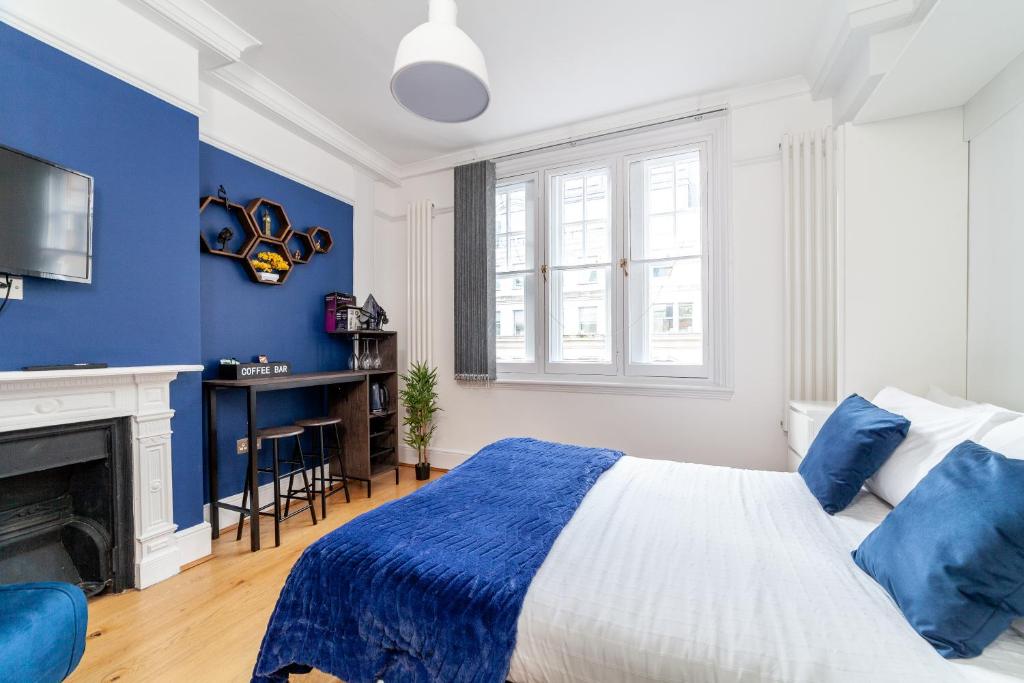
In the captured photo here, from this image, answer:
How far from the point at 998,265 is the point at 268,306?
4038 mm

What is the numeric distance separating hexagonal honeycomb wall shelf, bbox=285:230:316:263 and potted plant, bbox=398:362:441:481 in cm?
130

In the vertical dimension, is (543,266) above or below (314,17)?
below

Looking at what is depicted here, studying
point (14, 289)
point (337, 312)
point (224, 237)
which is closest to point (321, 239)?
point (337, 312)

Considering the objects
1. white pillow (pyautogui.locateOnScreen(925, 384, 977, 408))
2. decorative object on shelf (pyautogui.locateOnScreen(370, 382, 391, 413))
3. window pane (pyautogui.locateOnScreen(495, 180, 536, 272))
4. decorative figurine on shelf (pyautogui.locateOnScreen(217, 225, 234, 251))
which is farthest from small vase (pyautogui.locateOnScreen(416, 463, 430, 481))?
white pillow (pyautogui.locateOnScreen(925, 384, 977, 408))

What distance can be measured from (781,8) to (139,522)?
4.18 m

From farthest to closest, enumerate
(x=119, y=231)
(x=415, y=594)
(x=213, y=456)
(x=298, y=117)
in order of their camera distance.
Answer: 1. (x=298, y=117)
2. (x=213, y=456)
3. (x=119, y=231)
4. (x=415, y=594)

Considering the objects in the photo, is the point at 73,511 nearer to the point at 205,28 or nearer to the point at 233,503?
the point at 233,503

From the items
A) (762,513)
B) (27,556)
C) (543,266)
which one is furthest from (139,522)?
(543,266)

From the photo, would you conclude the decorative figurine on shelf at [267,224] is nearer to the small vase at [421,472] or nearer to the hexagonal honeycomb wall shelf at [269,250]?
the hexagonal honeycomb wall shelf at [269,250]

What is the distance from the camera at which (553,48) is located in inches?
101

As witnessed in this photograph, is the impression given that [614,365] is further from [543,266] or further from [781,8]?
[781,8]

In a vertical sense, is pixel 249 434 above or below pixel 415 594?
above

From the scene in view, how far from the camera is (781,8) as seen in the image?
2256 millimetres

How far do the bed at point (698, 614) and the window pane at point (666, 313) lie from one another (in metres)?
1.80
